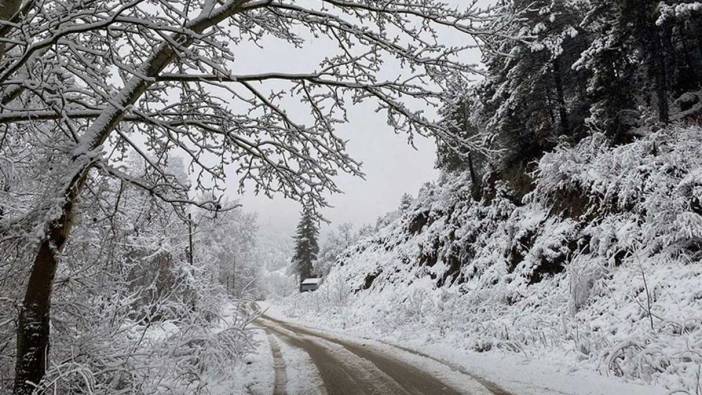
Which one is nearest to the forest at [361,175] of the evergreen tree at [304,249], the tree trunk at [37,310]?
the tree trunk at [37,310]

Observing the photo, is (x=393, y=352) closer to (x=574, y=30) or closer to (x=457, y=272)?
(x=457, y=272)

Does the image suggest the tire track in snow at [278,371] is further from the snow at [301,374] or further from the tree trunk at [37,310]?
the tree trunk at [37,310]

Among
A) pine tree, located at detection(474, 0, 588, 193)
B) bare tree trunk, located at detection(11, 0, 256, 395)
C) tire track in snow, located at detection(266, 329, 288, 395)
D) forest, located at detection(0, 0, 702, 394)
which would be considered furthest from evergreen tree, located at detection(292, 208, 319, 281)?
bare tree trunk, located at detection(11, 0, 256, 395)

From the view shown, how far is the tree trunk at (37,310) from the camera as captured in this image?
13.2ft

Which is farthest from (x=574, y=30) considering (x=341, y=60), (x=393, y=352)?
(x=341, y=60)

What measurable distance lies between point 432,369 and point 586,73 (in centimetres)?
1500

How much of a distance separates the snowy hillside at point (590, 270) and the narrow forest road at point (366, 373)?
6.21ft

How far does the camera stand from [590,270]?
10.0 m

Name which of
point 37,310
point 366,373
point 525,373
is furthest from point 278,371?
point 37,310

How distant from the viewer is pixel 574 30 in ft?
55.9

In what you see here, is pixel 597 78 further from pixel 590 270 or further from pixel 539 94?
pixel 590 270

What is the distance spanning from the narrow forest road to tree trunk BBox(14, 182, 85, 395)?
11.0 ft

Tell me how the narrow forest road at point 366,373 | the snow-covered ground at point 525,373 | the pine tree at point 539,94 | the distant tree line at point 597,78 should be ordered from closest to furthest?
the snow-covered ground at point 525,373 → the narrow forest road at point 366,373 → the distant tree line at point 597,78 → the pine tree at point 539,94

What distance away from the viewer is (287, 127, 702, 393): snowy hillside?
7043 millimetres
